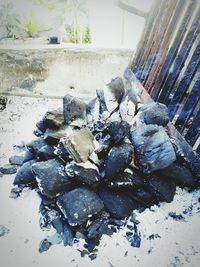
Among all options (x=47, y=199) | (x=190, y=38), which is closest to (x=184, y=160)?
(x=190, y=38)

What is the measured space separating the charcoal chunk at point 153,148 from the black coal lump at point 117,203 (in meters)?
0.32

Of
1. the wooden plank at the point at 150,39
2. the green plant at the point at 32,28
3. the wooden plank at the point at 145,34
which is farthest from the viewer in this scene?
the green plant at the point at 32,28

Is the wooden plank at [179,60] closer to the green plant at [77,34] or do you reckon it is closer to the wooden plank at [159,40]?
the wooden plank at [159,40]

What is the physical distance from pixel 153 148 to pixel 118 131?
0.36 meters

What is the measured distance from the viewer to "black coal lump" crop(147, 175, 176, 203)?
8.13 feet

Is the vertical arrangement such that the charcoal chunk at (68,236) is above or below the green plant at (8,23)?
below

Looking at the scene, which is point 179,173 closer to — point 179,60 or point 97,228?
point 97,228

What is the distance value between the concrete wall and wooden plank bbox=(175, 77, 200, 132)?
185cm

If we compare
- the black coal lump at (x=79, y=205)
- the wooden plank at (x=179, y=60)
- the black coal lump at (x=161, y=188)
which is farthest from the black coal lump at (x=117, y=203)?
the wooden plank at (x=179, y=60)

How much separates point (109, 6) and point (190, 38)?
9.09ft

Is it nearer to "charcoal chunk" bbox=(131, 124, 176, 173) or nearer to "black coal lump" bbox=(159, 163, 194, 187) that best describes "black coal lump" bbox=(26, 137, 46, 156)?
"charcoal chunk" bbox=(131, 124, 176, 173)

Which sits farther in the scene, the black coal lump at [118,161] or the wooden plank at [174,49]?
the wooden plank at [174,49]

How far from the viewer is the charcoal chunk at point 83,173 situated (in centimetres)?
237

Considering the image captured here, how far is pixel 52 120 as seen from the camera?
2840 mm
